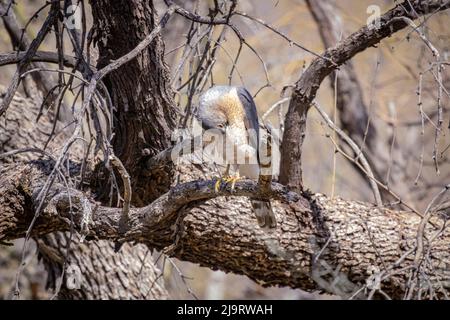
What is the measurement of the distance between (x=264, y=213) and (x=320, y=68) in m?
0.75

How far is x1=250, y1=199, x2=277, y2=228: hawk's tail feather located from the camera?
129 inches

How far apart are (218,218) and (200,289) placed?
5.81 metres

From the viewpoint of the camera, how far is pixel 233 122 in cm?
321

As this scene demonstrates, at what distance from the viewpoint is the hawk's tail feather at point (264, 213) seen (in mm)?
3268

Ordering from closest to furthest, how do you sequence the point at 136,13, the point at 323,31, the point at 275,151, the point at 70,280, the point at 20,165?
1. the point at 136,13
2. the point at 20,165
3. the point at 275,151
4. the point at 70,280
5. the point at 323,31

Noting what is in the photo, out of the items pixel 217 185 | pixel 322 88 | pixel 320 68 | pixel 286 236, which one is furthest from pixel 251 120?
pixel 322 88

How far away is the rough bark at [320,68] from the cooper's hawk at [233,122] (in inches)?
8.4

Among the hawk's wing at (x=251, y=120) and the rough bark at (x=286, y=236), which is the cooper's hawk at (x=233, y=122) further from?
the rough bark at (x=286, y=236)

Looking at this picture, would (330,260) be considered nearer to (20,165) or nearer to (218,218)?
(218,218)

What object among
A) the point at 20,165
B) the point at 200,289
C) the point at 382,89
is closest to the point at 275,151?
the point at 20,165

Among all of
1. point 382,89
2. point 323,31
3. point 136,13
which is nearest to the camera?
point 136,13

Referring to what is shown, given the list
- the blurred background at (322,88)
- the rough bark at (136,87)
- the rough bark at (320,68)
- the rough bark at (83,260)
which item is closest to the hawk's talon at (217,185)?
the rough bark at (136,87)
